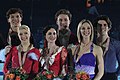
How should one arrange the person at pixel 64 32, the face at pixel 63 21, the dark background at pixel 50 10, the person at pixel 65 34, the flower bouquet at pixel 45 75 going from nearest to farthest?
1. the flower bouquet at pixel 45 75
2. the person at pixel 65 34
3. the person at pixel 64 32
4. the face at pixel 63 21
5. the dark background at pixel 50 10

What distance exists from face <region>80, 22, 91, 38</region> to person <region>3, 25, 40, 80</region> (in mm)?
585

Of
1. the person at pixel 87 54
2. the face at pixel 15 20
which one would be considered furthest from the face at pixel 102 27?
the face at pixel 15 20

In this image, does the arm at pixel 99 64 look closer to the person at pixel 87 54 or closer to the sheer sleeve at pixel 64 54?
the person at pixel 87 54

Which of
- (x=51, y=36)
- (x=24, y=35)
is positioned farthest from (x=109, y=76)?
(x=24, y=35)

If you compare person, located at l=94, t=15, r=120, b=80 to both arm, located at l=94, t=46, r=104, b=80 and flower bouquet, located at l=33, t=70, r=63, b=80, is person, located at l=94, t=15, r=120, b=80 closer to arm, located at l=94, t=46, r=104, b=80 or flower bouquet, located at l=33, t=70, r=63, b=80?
arm, located at l=94, t=46, r=104, b=80

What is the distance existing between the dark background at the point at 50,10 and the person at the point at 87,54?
18.3 feet

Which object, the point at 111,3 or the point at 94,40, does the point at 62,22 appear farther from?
the point at 111,3

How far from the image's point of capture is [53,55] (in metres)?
3.86

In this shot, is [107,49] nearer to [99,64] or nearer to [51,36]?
[99,64]

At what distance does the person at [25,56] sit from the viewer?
3881 millimetres

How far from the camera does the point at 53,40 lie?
3.92m

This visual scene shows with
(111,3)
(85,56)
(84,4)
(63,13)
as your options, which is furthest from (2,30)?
(85,56)

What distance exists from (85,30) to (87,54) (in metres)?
0.29

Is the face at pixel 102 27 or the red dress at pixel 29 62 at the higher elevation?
the face at pixel 102 27
